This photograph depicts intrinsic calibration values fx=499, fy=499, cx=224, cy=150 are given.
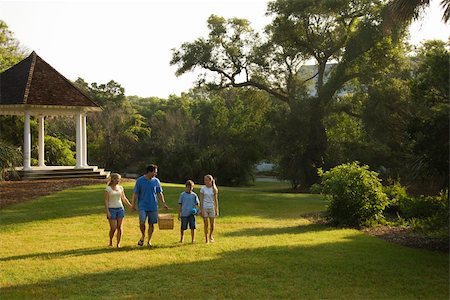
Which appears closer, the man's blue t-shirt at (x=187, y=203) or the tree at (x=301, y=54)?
the man's blue t-shirt at (x=187, y=203)

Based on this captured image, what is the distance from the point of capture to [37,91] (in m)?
24.1

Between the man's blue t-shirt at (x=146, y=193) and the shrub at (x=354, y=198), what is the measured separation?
5.81 m

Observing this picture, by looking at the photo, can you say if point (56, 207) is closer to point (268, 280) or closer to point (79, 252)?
point (79, 252)

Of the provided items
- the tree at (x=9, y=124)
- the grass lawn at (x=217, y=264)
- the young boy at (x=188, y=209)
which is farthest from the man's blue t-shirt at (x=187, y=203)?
the tree at (x=9, y=124)

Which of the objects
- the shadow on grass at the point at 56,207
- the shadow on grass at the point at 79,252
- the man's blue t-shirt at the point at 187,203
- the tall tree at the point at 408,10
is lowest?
the shadow on grass at the point at 79,252

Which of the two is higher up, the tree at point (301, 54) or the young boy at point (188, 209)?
the tree at point (301, 54)

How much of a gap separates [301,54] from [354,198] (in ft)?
62.9

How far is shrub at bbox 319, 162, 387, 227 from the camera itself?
13734 millimetres

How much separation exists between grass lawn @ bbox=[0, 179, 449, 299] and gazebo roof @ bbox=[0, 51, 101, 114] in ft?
36.8

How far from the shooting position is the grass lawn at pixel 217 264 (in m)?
6.79

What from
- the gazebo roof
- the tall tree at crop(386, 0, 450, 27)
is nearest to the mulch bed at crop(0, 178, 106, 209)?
the gazebo roof

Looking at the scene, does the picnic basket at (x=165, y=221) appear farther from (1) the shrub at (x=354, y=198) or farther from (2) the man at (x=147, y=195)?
(1) the shrub at (x=354, y=198)

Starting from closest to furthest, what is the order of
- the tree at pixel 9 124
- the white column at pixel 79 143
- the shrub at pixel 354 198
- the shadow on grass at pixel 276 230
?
the shadow on grass at pixel 276 230, the shrub at pixel 354 198, the white column at pixel 79 143, the tree at pixel 9 124

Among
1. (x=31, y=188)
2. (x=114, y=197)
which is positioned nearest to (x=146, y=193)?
(x=114, y=197)
